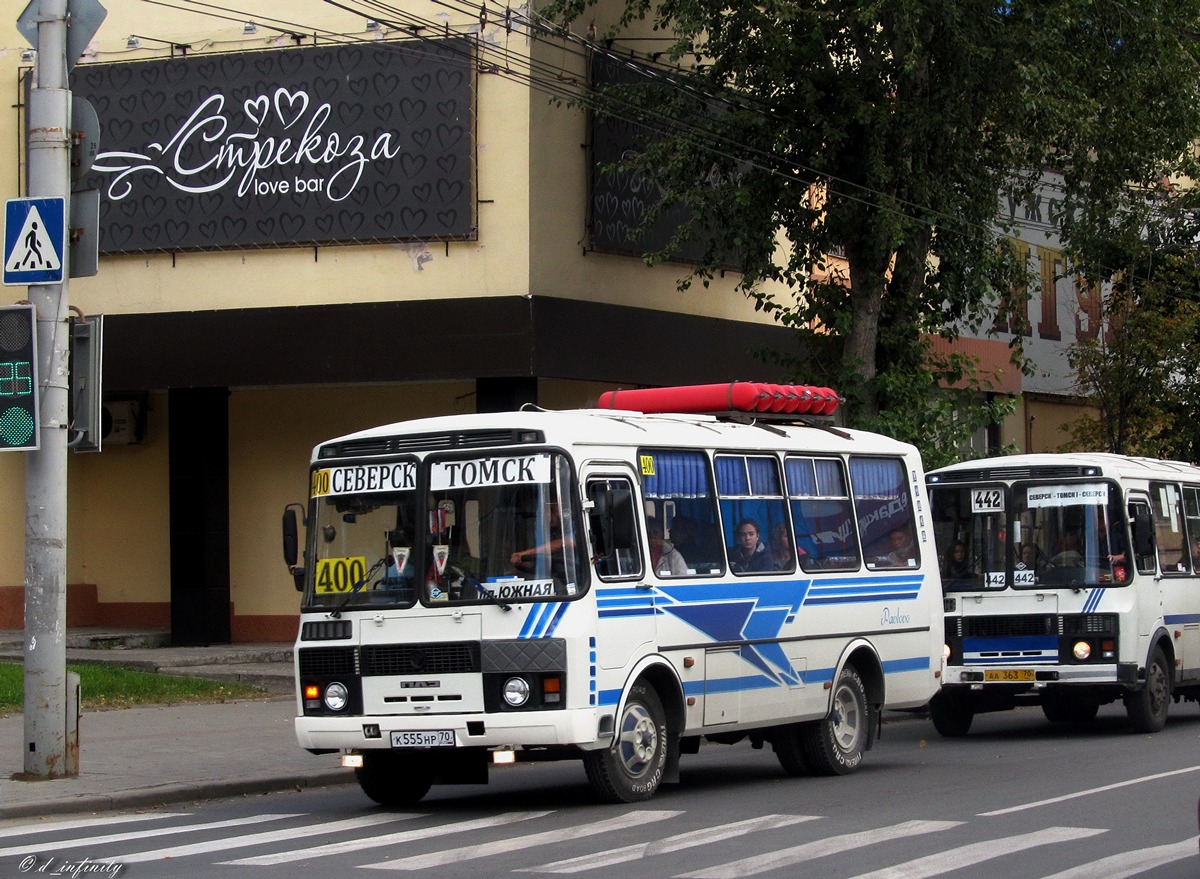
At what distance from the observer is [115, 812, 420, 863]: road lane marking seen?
10242 millimetres

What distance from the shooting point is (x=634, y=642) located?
479 inches

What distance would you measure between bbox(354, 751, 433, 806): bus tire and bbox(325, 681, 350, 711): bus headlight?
0.75 metres

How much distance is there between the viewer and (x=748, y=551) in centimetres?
1371

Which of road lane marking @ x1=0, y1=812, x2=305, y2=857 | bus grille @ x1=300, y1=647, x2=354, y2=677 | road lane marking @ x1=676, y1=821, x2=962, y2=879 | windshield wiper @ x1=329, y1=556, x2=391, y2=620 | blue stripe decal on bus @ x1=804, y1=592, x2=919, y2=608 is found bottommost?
road lane marking @ x1=676, y1=821, x2=962, y2=879

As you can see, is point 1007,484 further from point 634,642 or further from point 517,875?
point 517,875

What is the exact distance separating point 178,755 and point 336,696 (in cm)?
367

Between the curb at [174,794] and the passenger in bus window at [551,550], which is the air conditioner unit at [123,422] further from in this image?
the passenger in bus window at [551,550]

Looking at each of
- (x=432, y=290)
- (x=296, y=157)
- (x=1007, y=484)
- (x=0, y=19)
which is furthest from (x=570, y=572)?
(x=0, y=19)

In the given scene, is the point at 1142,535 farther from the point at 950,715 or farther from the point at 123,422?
the point at 123,422

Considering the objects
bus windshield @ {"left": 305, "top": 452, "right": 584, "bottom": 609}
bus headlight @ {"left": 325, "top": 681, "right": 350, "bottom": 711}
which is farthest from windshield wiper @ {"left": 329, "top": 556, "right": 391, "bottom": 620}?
bus headlight @ {"left": 325, "top": 681, "right": 350, "bottom": 711}

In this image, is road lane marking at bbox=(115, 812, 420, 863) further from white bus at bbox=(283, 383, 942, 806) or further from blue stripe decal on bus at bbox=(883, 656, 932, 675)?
blue stripe decal on bus at bbox=(883, 656, 932, 675)

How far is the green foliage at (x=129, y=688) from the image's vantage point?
1889cm

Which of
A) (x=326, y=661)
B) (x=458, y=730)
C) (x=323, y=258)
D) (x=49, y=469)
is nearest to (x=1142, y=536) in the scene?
(x=458, y=730)

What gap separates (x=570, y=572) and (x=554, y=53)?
1266 centimetres
